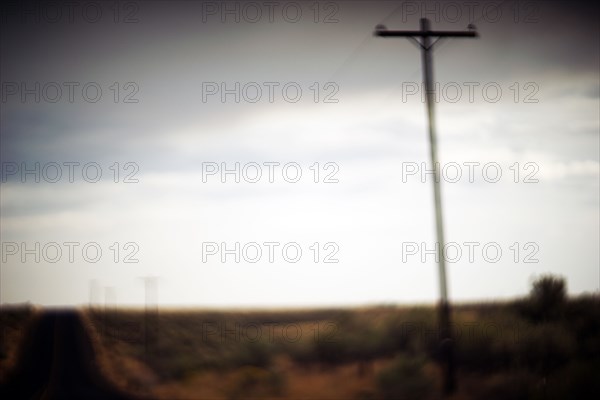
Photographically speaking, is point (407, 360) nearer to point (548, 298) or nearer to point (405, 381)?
point (405, 381)

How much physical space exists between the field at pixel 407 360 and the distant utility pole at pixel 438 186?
87cm

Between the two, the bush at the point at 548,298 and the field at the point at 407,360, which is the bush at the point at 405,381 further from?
the bush at the point at 548,298

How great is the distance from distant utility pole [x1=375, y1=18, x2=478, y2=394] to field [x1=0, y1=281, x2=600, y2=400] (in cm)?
87

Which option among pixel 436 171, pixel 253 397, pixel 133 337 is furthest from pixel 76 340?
pixel 436 171

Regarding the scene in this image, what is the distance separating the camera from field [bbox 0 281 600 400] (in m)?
13.6

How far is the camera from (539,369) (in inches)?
561

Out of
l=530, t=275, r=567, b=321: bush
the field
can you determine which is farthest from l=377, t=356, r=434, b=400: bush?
l=530, t=275, r=567, b=321: bush

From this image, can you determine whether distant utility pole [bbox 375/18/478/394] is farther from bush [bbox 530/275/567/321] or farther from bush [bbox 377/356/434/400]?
bush [bbox 530/275/567/321]

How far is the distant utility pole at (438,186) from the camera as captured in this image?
13.2m

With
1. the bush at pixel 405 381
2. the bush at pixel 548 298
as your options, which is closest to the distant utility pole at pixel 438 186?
the bush at pixel 405 381

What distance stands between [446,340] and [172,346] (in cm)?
2536

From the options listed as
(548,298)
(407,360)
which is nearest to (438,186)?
(407,360)

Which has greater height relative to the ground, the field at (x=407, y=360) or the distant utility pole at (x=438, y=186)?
the distant utility pole at (x=438, y=186)

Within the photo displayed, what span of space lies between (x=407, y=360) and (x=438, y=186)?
5.47 m
